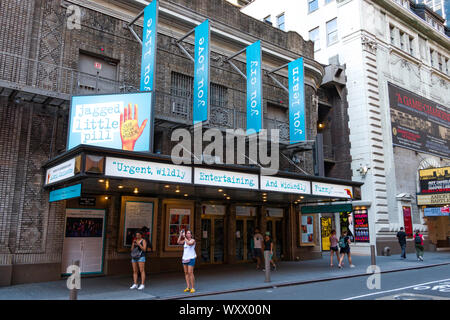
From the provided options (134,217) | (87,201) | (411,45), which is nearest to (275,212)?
(134,217)

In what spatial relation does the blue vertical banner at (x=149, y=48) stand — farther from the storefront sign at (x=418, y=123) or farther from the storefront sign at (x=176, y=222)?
the storefront sign at (x=418, y=123)

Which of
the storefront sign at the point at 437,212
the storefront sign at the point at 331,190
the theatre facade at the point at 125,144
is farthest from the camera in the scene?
the storefront sign at the point at 437,212

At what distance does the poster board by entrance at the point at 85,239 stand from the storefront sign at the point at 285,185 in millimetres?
6333

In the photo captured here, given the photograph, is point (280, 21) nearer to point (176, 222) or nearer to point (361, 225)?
point (361, 225)

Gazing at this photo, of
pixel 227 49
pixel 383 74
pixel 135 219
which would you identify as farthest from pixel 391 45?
pixel 135 219

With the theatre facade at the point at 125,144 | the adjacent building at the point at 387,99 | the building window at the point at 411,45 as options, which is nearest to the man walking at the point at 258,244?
the theatre facade at the point at 125,144

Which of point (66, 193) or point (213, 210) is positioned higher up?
point (66, 193)

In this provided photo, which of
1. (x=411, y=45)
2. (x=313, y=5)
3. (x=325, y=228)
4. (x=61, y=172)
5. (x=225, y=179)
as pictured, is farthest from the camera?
(x=411, y=45)

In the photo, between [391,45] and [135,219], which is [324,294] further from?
[391,45]

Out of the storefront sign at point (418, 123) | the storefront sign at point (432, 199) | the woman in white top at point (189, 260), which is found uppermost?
the storefront sign at point (418, 123)

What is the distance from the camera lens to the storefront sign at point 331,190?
15.3 meters

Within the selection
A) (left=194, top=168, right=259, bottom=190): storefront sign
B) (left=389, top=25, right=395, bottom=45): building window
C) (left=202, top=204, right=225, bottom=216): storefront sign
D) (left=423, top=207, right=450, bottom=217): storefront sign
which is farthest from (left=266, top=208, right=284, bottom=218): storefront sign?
(left=389, top=25, right=395, bottom=45): building window

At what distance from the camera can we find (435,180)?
2631cm

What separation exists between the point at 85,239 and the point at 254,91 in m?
9.46
